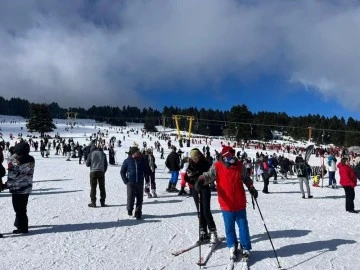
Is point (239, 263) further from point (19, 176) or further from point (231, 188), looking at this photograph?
point (19, 176)

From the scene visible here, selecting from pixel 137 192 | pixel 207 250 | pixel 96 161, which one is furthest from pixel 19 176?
pixel 207 250

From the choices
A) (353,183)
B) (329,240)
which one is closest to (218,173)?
(329,240)

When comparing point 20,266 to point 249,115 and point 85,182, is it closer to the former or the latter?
point 85,182

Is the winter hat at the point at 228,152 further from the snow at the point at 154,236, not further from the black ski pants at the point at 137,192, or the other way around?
the black ski pants at the point at 137,192

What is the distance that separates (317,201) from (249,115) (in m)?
76.6

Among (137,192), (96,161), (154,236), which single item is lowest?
(154,236)

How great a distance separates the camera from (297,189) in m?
16.0

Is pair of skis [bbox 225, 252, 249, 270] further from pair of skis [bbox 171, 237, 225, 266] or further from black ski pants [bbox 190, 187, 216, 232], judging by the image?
black ski pants [bbox 190, 187, 216, 232]

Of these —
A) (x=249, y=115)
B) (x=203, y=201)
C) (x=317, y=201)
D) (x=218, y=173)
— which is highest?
(x=249, y=115)

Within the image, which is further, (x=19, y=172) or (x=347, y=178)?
(x=347, y=178)

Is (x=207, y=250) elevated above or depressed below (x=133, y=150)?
below

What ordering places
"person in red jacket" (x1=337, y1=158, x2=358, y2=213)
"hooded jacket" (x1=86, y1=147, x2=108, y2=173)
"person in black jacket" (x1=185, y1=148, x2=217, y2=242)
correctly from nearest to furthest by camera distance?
"person in black jacket" (x1=185, y1=148, x2=217, y2=242) < "hooded jacket" (x1=86, y1=147, x2=108, y2=173) < "person in red jacket" (x1=337, y1=158, x2=358, y2=213)

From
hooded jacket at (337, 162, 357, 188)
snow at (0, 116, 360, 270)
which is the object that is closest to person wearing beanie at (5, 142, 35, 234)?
snow at (0, 116, 360, 270)

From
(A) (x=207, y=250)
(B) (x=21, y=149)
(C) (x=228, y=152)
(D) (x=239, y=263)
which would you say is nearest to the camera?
(D) (x=239, y=263)
